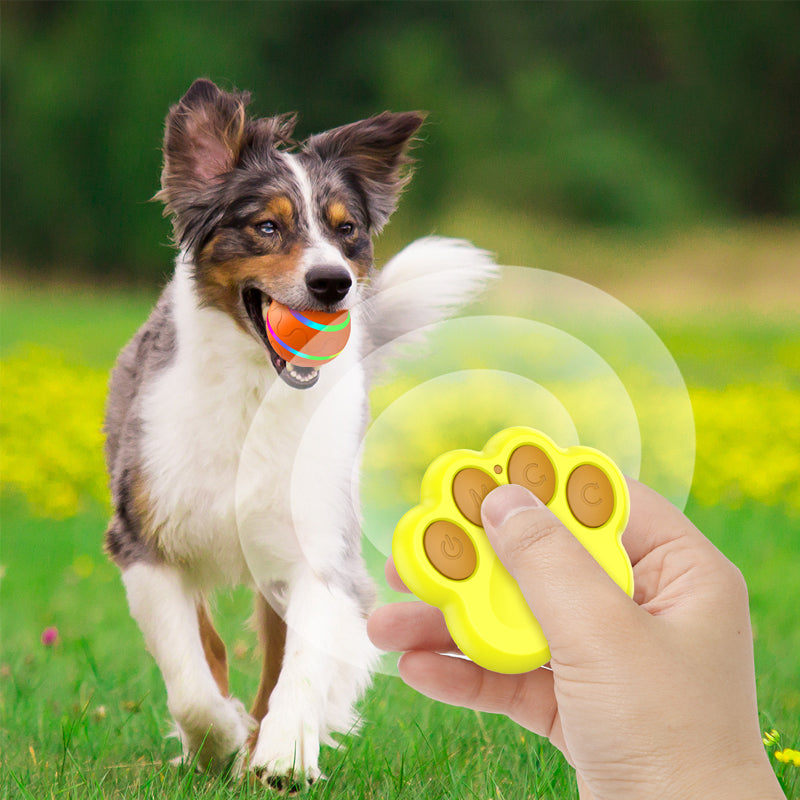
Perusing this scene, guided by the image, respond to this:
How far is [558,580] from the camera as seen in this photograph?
152 centimetres

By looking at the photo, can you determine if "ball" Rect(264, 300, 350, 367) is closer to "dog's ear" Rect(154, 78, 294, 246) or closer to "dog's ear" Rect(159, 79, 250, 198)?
"dog's ear" Rect(154, 78, 294, 246)

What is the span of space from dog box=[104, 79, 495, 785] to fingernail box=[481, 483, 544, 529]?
2.83ft

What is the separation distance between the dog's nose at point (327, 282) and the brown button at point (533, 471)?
0.93 meters

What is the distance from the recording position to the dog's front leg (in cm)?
239

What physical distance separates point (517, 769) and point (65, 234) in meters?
14.2

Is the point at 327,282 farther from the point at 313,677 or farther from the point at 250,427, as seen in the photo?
the point at 313,677

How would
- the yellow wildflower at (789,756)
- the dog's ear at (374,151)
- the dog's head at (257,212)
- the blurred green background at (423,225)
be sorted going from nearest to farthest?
the yellow wildflower at (789,756) → the dog's head at (257,212) → the dog's ear at (374,151) → the blurred green background at (423,225)

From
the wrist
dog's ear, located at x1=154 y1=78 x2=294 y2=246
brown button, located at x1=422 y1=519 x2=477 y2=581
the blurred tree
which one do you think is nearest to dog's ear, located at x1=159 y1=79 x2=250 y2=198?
dog's ear, located at x1=154 y1=78 x2=294 y2=246

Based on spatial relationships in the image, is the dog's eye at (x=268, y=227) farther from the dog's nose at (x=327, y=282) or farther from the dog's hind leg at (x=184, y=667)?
the dog's hind leg at (x=184, y=667)

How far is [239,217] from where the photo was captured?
2725mm

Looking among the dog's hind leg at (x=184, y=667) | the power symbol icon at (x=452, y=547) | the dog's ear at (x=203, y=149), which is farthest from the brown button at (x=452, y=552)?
the dog's ear at (x=203, y=149)

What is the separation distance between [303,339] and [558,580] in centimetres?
118

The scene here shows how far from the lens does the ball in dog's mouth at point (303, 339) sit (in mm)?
Answer: 2494

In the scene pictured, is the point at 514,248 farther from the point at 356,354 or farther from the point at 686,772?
the point at 686,772
